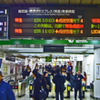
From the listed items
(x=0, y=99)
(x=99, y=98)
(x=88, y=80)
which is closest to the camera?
(x=0, y=99)

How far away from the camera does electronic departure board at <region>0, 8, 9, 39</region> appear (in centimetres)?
556

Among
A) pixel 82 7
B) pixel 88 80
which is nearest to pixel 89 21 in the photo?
pixel 82 7

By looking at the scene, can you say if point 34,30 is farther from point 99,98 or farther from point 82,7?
point 99,98

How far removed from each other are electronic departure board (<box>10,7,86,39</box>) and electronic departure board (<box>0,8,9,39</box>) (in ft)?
0.39

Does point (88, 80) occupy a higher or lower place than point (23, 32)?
lower

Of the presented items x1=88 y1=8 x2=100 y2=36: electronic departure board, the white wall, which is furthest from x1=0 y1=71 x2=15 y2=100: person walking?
the white wall

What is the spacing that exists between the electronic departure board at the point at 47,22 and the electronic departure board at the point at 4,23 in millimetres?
120

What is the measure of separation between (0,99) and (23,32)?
5.48ft

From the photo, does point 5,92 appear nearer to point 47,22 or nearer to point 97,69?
point 47,22

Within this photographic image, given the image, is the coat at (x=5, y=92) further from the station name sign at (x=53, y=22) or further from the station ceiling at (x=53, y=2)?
the station ceiling at (x=53, y=2)

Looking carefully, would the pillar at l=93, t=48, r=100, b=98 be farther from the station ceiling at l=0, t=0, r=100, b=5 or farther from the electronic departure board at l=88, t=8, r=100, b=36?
the station ceiling at l=0, t=0, r=100, b=5

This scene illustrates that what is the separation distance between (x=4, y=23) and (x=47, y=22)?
1047mm

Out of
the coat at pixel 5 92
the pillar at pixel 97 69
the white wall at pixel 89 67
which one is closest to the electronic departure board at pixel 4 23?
the coat at pixel 5 92

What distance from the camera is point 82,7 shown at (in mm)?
5562
